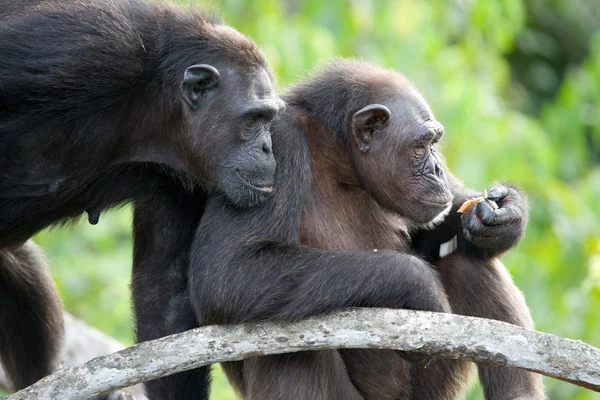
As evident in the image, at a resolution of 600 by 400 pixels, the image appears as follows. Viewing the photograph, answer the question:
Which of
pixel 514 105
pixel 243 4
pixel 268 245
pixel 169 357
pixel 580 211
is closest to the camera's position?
pixel 169 357

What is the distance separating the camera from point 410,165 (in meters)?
5.55

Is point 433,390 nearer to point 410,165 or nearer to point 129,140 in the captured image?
point 410,165

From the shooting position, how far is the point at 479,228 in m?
5.48

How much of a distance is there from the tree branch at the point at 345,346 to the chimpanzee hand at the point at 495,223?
1108mm

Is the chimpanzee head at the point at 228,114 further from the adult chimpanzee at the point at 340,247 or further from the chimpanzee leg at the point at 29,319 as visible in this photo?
the chimpanzee leg at the point at 29,319

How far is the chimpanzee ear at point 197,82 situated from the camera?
5410 mm

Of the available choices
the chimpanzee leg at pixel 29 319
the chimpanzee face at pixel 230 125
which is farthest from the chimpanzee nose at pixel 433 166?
the chimpanzee leg at pixel 29 319

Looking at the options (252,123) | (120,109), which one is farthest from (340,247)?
(120,109)

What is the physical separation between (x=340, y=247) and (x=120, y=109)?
1.37 meters

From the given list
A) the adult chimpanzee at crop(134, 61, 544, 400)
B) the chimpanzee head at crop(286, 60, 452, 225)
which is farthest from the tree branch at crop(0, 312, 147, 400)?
the chimpanzee head at crop(286, 60, 452, 225)

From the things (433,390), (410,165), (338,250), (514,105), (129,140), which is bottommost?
(433,390)

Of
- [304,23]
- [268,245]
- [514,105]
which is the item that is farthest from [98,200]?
[514,105]

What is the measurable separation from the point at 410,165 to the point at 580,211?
152 inches

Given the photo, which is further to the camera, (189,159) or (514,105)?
(514,105)
